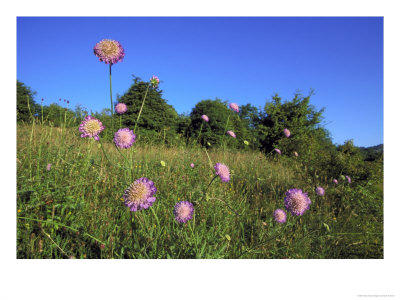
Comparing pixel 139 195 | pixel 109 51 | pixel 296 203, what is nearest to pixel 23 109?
pixel 109 51

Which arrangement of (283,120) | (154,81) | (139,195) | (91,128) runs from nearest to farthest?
(139,195) < (91,128) < (154,81) < (283,120)

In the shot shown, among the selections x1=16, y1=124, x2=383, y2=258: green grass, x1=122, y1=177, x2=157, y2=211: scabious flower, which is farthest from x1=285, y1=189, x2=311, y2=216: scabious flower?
x1=122, y1=177, x2=157, y2=211: scabious flower

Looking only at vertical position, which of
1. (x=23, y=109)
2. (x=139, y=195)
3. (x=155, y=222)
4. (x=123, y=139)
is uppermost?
(x=23, y=109)

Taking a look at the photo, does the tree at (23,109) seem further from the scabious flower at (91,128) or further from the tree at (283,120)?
the tree at (283,120)

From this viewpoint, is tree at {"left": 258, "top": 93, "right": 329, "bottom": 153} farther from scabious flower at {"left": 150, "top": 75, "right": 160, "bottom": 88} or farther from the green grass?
scabious flower at {"left": 150, "top": 75, "right": 160, "bottom": 88}

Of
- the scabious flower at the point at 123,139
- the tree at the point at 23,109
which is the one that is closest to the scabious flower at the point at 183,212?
the scabious flower at the point at 123,139

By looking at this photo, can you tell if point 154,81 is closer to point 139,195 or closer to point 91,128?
point 91,128

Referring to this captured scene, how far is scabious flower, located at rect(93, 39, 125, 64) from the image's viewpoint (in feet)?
3.35

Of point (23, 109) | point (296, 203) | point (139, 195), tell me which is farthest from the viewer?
point (23, 109)

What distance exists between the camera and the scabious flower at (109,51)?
102 cm

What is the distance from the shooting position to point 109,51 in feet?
3.38

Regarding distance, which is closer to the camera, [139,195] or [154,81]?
[139,195]
